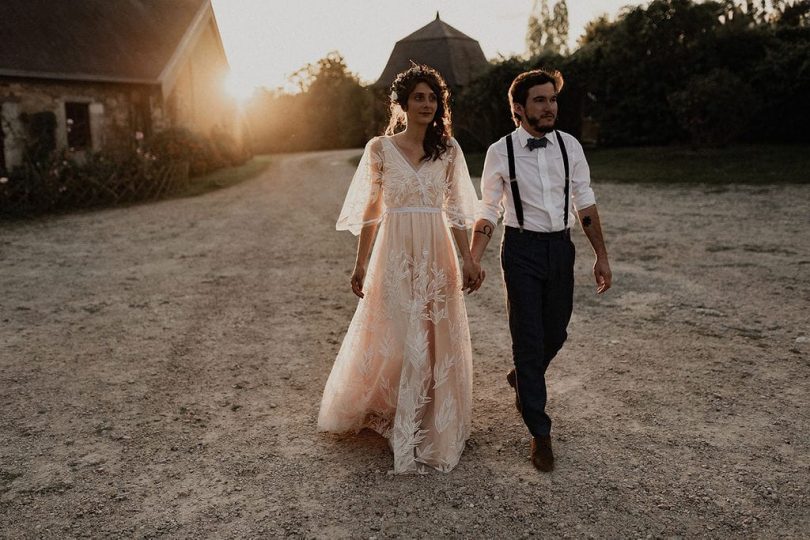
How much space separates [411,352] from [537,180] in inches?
46.0

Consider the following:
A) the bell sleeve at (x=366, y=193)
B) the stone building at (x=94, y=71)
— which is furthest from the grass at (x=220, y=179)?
the bell sleeve at (x=366, y=193)

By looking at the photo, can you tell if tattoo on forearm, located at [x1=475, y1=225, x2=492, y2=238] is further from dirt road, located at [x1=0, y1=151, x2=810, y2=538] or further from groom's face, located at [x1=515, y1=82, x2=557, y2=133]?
dirt road, located at [x1=0, y1=151, x2=810, y2=538]

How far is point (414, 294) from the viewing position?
3625 millimetres

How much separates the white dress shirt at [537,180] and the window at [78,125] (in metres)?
18.2

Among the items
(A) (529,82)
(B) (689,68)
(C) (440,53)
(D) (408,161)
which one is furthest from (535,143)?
(C) (440,53)

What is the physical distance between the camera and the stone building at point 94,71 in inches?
658

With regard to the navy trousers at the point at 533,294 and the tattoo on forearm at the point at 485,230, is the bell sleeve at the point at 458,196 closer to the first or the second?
the tattoo on forearm at the point at 485,230

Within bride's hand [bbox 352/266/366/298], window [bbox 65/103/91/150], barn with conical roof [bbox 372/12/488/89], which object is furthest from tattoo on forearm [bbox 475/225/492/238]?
barn with conical roof [bbox 372/12/488/89]

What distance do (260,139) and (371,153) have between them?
140ft

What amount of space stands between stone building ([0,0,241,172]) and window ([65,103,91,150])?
0.03m

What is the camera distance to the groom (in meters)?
3.45

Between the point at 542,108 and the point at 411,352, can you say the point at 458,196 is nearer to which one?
the point at 542,108

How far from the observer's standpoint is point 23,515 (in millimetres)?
3139

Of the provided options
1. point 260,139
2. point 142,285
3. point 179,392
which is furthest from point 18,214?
point 260,139
